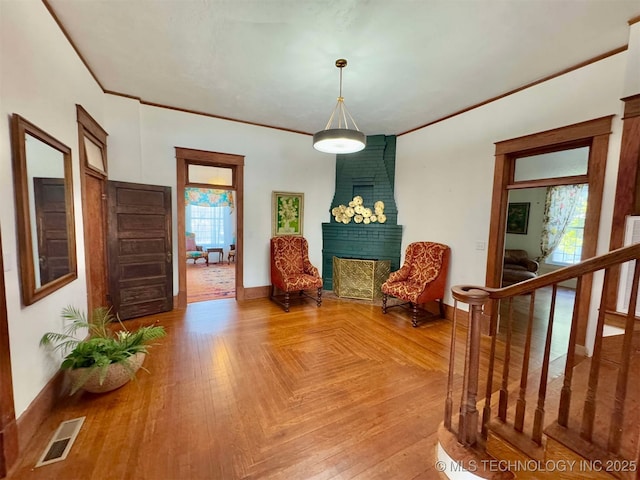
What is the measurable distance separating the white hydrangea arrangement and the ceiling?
6.00 feet

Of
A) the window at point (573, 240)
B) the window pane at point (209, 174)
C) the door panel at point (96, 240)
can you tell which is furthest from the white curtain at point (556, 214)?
the door panel at point (96, 240)

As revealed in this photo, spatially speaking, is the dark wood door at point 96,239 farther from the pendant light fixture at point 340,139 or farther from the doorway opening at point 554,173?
the doorway opening at point 554,173

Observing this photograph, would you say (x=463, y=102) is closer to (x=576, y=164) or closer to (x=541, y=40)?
(x=541, y=40)

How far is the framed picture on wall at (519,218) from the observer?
20.9 ft

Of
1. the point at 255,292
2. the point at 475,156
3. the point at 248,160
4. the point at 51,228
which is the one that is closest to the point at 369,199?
the point at 475,156

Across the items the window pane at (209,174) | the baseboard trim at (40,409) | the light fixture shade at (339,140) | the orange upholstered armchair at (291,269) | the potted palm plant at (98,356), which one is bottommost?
the baseboard trim at (40,409)

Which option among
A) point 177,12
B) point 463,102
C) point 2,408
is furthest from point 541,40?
point 2,408

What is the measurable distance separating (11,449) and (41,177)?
5.65 ft

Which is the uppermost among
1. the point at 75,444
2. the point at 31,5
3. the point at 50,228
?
the point at 31,5

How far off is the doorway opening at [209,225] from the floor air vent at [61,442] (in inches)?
93.8

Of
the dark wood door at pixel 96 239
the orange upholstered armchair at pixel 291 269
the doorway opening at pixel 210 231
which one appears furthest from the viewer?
the doorway opening at pixel 210 231

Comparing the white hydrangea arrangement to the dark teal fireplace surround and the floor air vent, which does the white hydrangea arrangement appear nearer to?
the dark teal fireplace surround

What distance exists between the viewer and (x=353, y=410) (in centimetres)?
207

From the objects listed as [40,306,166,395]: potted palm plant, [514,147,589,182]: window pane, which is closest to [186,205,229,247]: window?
[40,306,166,395]: potted palm plant
